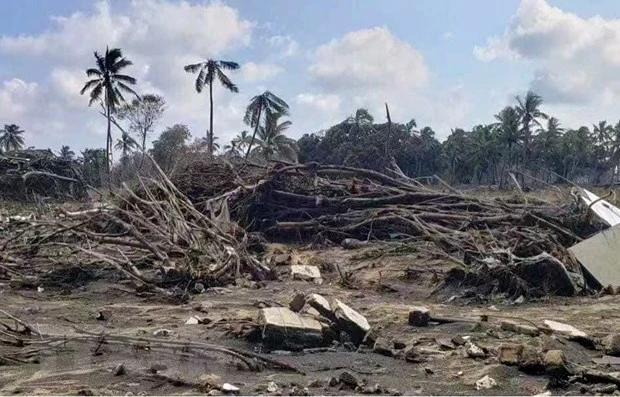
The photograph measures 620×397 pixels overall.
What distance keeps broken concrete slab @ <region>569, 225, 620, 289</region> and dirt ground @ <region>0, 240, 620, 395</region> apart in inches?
27.9

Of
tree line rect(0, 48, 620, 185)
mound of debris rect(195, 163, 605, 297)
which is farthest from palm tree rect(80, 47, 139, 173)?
mound of debris rect(195, 163, 605, 297)

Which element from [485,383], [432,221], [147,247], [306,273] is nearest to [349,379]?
[485,383]

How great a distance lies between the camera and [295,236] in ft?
41.3

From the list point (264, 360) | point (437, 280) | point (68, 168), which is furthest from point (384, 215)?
point (68, 168)

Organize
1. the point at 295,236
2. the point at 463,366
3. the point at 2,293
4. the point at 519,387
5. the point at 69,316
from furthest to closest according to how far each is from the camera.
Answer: the point at 295,236 → the point at 2,293 → the point at 69,316 → the point at 463,366 → the point at 519,387

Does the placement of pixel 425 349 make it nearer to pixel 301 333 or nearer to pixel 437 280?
pixel 301 333

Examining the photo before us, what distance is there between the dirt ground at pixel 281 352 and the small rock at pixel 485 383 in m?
0.05

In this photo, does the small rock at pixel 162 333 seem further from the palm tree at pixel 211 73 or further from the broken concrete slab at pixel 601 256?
the palm tree at pixel 211 73

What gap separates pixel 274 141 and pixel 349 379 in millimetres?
33507

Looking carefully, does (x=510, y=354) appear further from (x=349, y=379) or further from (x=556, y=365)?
(x=349, y=379)

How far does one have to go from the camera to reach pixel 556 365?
4.17 m

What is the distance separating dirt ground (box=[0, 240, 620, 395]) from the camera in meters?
4.12

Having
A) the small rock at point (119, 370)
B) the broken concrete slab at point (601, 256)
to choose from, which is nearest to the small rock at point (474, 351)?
the small rock at point (119, 370)

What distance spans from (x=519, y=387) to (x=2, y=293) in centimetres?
660
